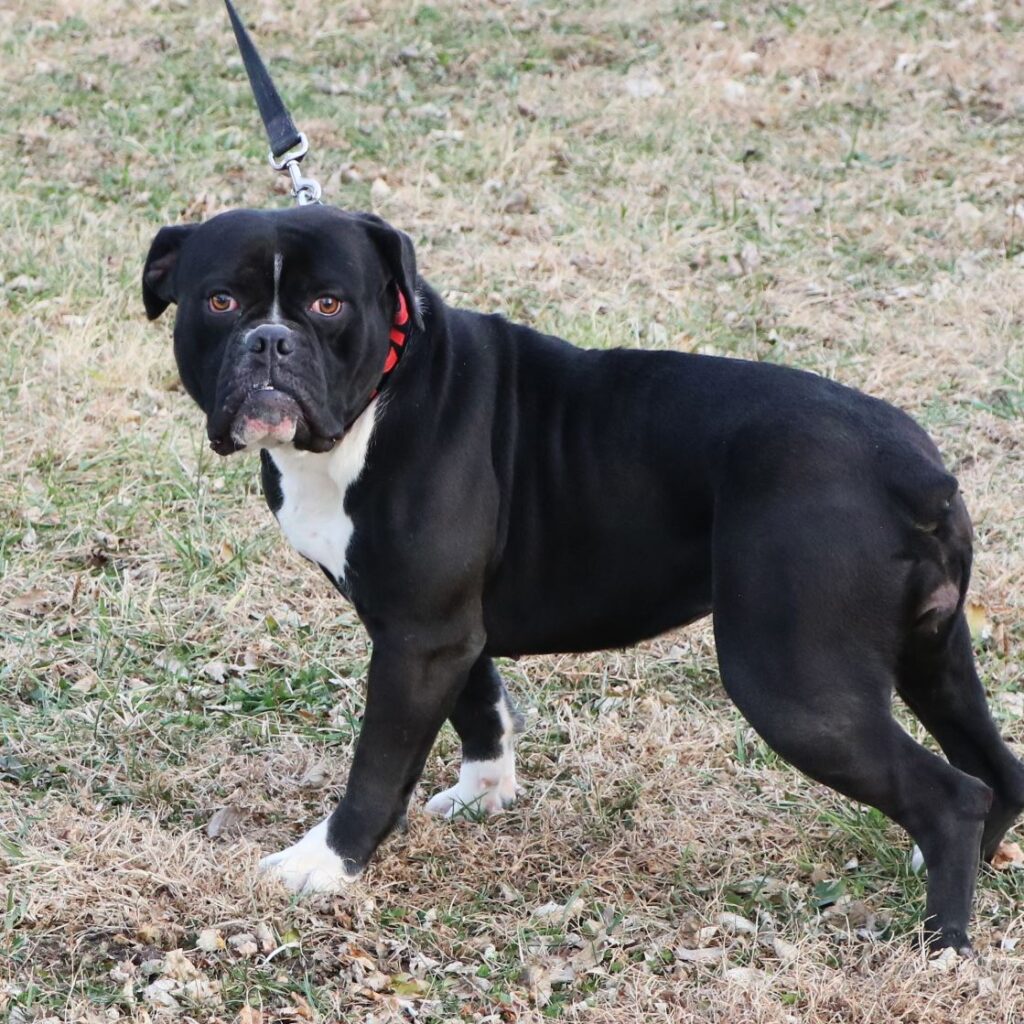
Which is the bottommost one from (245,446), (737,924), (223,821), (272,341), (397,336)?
(223,821)

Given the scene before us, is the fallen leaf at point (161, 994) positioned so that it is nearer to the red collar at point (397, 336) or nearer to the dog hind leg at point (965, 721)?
the red collar at point (397, 336)

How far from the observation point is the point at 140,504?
6.25 metres

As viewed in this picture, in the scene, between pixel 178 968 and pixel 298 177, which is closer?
pixel 178 968

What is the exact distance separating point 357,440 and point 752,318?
462cm

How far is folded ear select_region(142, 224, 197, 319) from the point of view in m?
4.00

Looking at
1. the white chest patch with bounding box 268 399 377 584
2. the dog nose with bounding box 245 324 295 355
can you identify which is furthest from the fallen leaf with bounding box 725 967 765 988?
the dog nose with bounding box 245 324 295 355

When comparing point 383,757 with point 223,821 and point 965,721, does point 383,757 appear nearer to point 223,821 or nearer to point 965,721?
point 223,821

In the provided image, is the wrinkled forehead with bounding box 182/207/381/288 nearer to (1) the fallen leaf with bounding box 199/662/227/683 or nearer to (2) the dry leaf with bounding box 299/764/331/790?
(2) the dry leaf with bounding box 299/764/331/790

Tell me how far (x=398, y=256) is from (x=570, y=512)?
0.82 metres

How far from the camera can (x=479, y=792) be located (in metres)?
4.62

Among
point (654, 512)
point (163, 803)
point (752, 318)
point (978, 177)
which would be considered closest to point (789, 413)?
point (654, 512)

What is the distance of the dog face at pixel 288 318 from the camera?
3662 mm

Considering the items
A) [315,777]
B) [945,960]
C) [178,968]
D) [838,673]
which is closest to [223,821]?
[315,777]

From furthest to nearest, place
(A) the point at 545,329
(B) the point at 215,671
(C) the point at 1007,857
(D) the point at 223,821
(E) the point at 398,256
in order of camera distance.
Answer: (A) the point at 545,329 → (B) the point at 215,671 → (D) the point at 223,821 → (C) the point at 1007,857 → (E) the point at 398,256
